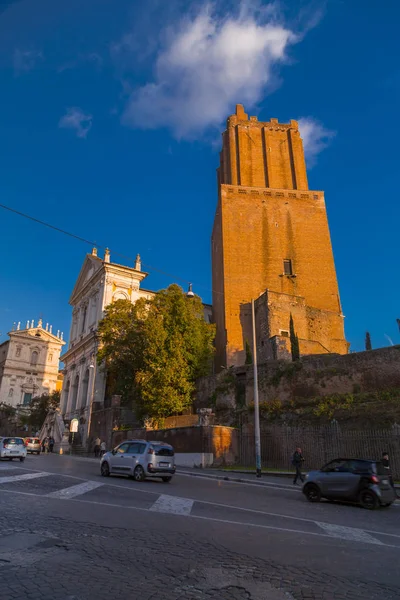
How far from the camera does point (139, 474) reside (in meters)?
15.7

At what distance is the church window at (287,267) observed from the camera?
4364 centimetres

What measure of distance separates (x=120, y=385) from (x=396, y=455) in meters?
23.5

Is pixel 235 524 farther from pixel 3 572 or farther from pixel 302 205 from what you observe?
pixel 302 205

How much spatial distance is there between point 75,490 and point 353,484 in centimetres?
753

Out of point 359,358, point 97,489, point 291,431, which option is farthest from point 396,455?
point 97,489

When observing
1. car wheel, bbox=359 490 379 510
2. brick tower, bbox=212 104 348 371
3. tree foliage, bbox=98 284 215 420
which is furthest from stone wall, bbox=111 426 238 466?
brick tower, bbox=212 104 348 371

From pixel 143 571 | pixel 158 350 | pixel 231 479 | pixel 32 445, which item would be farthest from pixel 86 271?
pixel 143 571

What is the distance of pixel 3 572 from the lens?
181 inches

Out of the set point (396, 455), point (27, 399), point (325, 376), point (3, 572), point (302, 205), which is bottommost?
point (3, 572)

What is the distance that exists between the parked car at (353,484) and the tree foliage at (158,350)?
18535 mm

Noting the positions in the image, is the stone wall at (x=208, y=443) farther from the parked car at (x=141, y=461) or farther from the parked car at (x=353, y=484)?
the parked car at (x=353, y=484)

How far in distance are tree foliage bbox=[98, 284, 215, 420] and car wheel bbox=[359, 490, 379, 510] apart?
1963 centimetres

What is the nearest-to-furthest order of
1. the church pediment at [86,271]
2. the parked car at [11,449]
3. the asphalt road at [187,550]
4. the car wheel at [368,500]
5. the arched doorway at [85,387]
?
the asphalt road at [187,550] < the car wheel at [368,500] < the parked car at [11,449] < the arched doorway at [85,387] < the church pediment at [86,271]

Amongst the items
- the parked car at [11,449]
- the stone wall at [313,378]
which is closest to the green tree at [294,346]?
the stone wall at [313,378]
